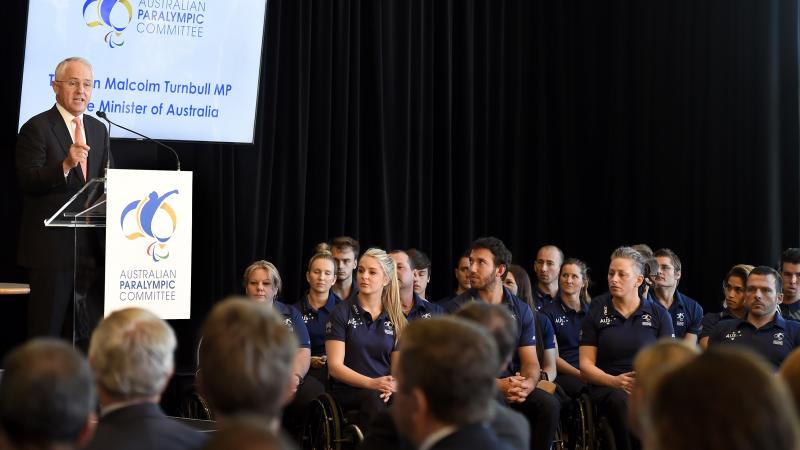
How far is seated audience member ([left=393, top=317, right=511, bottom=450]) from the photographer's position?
209cm

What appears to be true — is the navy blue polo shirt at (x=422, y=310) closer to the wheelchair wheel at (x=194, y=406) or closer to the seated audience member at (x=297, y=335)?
the seated audience member at (x=297, y=335)

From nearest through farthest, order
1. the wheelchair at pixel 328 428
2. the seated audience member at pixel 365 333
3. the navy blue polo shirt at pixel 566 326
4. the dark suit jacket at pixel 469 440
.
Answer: the dark suit jacket at pixel 469 440
the wheelchair at pixel 328 428
the seated audience member at pixel 365 333
the navy blue polo shirt at pixel 566 326

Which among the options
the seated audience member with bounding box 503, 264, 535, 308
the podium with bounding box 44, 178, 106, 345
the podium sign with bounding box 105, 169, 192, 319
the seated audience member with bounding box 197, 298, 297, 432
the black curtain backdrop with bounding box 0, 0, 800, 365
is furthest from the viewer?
the black curtain backdrop with bounding box 0, 0, 800, 365

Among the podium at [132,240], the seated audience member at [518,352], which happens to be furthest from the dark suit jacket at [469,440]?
the seated audience member at [518,352]

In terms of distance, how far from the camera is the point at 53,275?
4797mm

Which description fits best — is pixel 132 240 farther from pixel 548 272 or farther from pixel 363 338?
pixel 548 272

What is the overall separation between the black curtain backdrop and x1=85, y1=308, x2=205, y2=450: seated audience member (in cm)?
479

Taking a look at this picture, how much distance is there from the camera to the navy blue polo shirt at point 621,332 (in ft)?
19.1

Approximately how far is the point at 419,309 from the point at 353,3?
9.70ft

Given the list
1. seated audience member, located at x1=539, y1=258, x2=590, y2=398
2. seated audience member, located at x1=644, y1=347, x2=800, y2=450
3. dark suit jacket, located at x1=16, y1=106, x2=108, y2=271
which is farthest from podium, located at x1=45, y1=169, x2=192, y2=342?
seated audience member, located at x1=644, y1=347, x2=800, y2=450

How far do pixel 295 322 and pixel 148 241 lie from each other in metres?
1.33

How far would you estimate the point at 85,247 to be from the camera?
4.80 metres

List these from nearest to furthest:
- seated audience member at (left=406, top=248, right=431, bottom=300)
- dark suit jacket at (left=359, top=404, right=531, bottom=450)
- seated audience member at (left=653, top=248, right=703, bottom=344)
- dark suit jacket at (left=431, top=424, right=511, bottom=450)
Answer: dark suit jacket at (left=431, top=424, right=511, bottom=450), dark suit jacket at (left=359, top=404, right=531, bottom=450), seated audience member at (left=653, top=248, right=703, bottom=344), seated audience member at (left=406, top=248, right=431, bottom=300)

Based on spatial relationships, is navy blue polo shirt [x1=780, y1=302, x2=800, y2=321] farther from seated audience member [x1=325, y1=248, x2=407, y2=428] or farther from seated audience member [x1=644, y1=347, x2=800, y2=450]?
seated audience member [x1=644, y1=347, x2=800, y2=450]
